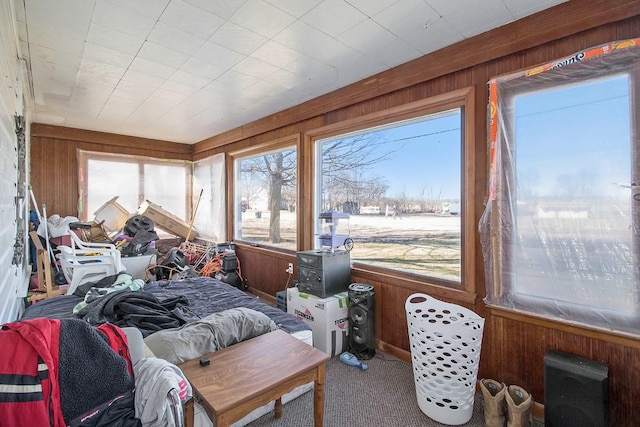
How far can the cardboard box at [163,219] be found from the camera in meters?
5.24

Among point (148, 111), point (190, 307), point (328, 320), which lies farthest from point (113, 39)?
point (328, 320)

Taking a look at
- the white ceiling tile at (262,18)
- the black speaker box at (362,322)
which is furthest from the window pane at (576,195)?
the white ceiling tile at (262,18)

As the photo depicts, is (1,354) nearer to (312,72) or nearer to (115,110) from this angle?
(312,72)

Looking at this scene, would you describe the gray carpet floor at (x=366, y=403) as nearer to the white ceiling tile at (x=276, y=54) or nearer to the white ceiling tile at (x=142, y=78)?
the white ceiling tile at (x=276, y=54)

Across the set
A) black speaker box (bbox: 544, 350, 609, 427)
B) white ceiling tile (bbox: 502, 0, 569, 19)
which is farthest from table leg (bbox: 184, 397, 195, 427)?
white ceiling tile (bbox: 502, 0, 569, 19)

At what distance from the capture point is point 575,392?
5.28ft

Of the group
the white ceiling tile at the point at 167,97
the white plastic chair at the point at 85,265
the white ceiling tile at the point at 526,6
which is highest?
the white ceiling tile at the point at 167,97

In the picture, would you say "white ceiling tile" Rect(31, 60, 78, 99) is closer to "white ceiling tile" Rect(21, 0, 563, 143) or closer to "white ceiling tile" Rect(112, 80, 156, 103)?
"white ceiling tile" Rect(21, 0, 563, 143)

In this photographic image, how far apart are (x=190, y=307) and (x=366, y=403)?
1638 millimetres

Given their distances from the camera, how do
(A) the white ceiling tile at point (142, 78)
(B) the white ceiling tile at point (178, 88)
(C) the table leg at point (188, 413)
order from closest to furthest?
(C) the table leg at point (188, 413) < (A) the white ceiling tile at point (142, 78) < (B) the white ceiling tile at point (178, 88)

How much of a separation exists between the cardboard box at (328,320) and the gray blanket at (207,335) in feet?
2.39

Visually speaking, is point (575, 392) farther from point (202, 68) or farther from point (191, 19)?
point (202, 68)

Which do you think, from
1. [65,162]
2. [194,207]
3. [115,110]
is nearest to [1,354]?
[115,110]

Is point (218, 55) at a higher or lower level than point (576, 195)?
higher
